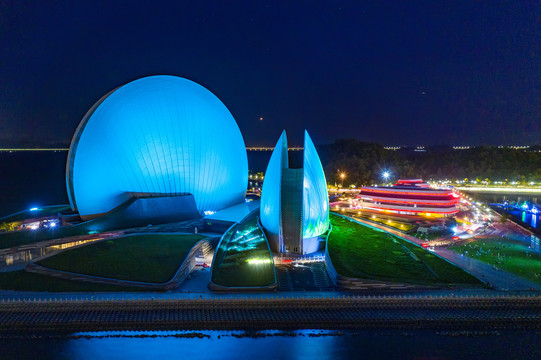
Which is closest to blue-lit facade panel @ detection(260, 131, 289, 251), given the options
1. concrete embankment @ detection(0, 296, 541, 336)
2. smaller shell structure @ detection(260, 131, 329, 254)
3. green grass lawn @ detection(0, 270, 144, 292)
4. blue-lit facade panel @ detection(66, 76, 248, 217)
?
smaller shell structure @ detection(260, 131, 329, 254)

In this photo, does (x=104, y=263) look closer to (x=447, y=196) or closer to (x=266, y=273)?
(x=266, y=273)

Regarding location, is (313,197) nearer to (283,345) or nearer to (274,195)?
(274,195)

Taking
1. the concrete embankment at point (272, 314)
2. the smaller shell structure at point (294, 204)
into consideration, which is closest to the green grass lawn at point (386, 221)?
the smaller shell structure at point (294, 204)

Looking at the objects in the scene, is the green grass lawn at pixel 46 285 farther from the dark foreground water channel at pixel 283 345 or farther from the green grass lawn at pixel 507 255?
the green grass lawn at pixel 507 255

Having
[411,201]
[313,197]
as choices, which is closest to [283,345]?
[313,197]

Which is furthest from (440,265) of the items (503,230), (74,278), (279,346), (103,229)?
(103,229)
